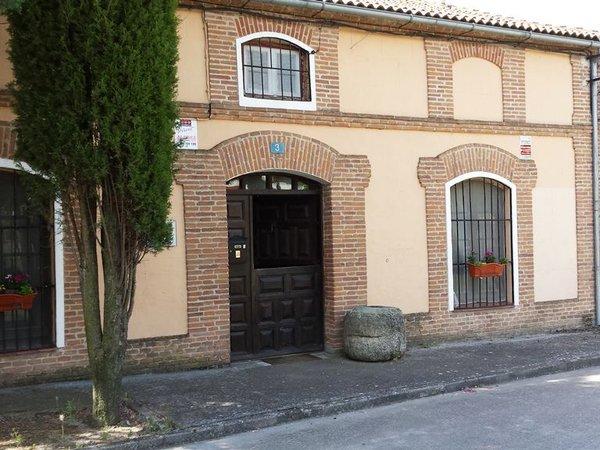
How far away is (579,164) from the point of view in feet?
39.5

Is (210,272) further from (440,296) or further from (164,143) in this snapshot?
(440,296)

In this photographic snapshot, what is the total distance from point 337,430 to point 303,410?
569 millimetres

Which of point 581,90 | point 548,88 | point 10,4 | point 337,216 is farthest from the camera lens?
point 581,90

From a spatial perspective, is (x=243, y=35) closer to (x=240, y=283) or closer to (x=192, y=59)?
(x=192, y=59)

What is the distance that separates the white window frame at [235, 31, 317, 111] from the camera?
30.5 feet

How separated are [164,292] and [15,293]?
1.80 meters

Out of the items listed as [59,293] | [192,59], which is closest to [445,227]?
[192,59]

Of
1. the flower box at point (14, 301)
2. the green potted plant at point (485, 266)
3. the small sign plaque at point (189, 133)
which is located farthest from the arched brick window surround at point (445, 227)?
the flower box at point (14, 301)

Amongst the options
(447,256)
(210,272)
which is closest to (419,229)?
(447,256)

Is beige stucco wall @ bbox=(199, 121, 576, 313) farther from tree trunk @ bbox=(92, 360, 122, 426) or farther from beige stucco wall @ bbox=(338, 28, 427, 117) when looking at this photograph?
tree trunk @ bbox=(92, 360, 122, 426)

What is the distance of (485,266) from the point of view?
1100 cm

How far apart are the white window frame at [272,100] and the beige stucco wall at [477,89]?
257 cm

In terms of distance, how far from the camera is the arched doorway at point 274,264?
961 centimetres

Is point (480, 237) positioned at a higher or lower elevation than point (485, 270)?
higher
